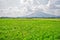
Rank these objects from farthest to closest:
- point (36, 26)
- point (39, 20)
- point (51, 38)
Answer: point (39, 20), point (36, 26), point (51, 38)

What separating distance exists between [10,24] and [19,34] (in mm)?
322

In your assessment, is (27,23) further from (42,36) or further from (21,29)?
(42,36)

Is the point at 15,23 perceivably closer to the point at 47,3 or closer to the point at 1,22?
the point at 1,22

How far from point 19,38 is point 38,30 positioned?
14.2 inches

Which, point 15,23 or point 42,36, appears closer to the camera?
point 42,36

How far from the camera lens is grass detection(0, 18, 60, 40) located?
258 centimetres

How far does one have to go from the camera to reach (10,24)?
288cm

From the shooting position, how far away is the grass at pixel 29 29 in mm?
2584

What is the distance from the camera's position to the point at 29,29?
276 centimetres

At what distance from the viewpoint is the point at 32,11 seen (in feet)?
9.41

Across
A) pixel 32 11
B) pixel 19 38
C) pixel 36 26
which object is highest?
pixel 32 11

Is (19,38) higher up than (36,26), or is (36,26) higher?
(36,26)

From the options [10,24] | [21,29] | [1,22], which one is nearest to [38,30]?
[21,29]

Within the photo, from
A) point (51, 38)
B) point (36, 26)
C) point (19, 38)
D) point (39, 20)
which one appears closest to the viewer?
point (51, 38)
